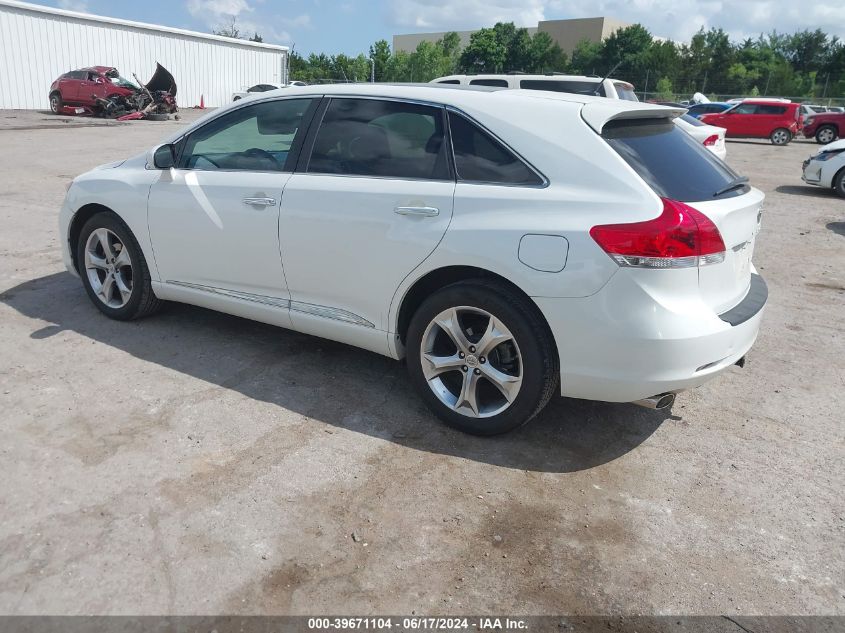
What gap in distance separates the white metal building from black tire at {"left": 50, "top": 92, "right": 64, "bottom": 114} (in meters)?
4.41

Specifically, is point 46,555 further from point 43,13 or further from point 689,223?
point 43,13

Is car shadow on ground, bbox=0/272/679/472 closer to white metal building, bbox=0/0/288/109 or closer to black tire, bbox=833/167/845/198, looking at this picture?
black tire, bbox=833/167/845/198

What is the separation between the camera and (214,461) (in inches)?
132

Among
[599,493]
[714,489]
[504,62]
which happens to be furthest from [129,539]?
[504,62]

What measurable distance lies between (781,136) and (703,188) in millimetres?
27664

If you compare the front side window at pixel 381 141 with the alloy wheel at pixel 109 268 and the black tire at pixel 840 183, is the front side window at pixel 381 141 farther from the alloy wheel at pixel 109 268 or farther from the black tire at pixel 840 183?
the black tire at pixel 840 183

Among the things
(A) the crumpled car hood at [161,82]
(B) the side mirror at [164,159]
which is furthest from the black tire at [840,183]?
(A) the crumpled car hood at [161,82]

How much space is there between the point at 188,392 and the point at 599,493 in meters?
2.37

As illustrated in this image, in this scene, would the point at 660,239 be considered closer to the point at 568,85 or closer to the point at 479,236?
the point at 479,236

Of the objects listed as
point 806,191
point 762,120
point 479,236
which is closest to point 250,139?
point 479,236

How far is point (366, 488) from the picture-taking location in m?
3.19

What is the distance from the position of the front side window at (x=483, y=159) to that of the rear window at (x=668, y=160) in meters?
0.43

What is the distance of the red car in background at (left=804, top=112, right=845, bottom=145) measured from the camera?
27125mm

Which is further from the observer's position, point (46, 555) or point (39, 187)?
point (39, 187)
